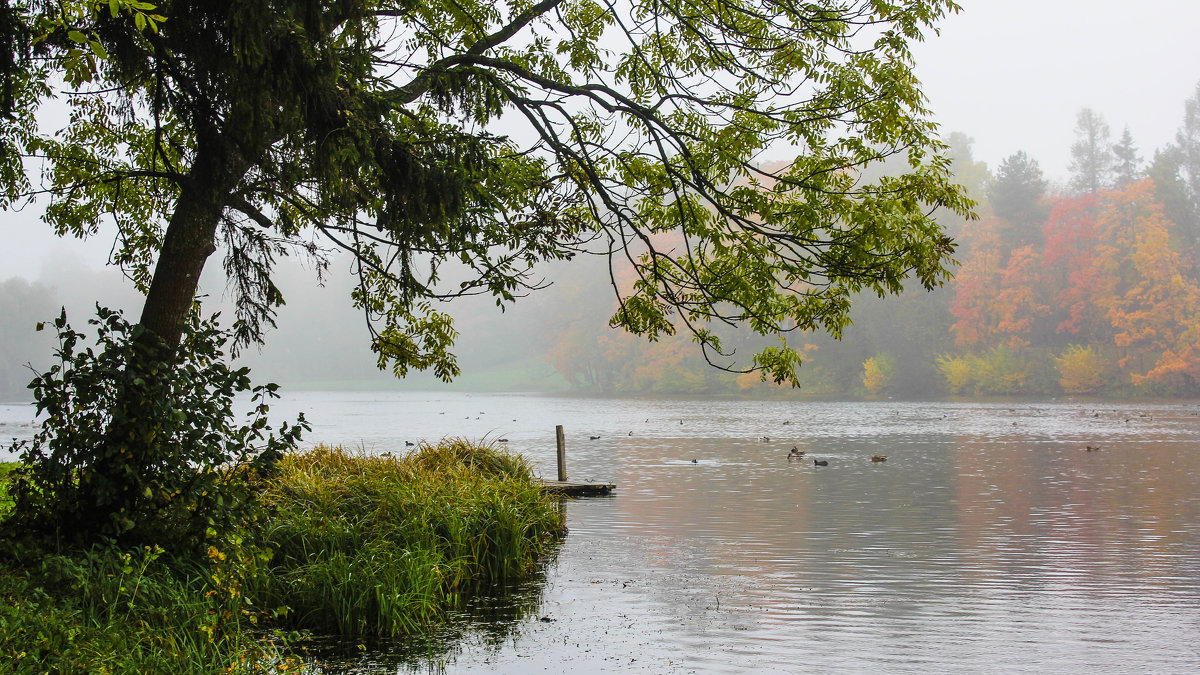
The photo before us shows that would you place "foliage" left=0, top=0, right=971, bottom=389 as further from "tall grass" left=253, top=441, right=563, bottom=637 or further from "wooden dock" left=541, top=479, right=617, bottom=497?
"wooden dock" left=541, top=479, right=617, bottom=497

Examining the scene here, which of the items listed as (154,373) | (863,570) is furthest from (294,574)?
(863,570)

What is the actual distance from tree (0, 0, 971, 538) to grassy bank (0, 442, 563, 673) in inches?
73.7

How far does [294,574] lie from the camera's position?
1033 centimetres

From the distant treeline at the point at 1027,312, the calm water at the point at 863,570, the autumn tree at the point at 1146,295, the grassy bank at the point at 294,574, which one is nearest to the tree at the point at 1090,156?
the distant treeline at the point at 1027,312

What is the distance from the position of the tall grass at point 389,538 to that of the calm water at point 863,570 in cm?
54

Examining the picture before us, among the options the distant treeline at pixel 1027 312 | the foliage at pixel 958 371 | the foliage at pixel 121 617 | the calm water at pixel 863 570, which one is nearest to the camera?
the foliage at pixel 121 617

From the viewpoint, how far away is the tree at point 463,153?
756 cm

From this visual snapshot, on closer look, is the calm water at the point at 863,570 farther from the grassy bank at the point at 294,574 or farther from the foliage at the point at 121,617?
the foliage at the point at 121,617

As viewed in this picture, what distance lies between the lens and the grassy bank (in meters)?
6.89

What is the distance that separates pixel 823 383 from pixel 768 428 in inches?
1485

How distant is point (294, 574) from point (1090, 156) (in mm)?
89980

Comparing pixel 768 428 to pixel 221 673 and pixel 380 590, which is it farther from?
pixel 221 673

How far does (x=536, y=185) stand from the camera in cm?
1139

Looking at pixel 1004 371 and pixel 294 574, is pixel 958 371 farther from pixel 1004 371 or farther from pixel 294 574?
pixel 294 574
